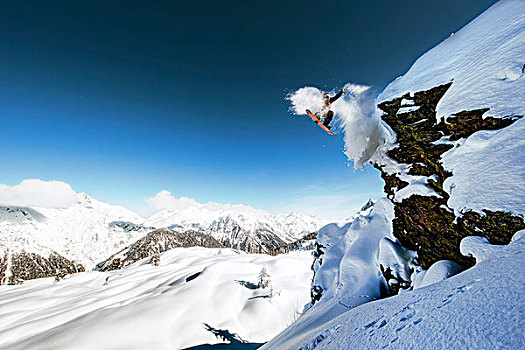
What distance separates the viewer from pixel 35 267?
147375 millimetres

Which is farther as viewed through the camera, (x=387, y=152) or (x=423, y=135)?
(x=387, y=152)

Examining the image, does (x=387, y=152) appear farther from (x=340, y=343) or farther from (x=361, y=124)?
(x=340, y=343)

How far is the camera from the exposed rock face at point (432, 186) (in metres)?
4.87

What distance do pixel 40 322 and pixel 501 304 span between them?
34.4 meters

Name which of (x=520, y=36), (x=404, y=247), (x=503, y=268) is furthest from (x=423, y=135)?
(x=503, y=268)

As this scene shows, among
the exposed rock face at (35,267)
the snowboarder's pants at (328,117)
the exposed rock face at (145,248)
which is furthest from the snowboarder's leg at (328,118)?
the exposed rock face at (35,267)

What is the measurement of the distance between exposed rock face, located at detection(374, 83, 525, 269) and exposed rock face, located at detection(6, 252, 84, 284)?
19836 cm

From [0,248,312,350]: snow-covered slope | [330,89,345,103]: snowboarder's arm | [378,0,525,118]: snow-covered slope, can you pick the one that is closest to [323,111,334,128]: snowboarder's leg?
[330,89,345,103]: snowboarder's arm

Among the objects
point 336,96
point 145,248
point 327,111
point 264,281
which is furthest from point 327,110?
point 145,248

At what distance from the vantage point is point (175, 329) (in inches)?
644

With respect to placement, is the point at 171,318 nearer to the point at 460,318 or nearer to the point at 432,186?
the point at 460,318

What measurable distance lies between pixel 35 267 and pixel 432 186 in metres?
240

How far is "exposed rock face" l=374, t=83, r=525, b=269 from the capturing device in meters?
4.87

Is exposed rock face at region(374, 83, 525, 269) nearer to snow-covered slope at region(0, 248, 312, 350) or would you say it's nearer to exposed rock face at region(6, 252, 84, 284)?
snow-covered slope at region(0, 248, 312, 350)
